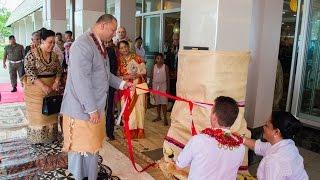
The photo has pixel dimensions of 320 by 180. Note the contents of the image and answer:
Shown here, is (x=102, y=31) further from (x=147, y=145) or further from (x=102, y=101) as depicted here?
(x=147, y=145)

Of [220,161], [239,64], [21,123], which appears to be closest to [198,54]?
[239,64]

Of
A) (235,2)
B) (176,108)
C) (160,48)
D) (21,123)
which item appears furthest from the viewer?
(160,48)

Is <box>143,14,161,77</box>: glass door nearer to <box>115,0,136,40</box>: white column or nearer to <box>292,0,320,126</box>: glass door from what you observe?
<box>115,0,136,40</box>: white column

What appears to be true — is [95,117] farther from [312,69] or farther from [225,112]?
[312,69]

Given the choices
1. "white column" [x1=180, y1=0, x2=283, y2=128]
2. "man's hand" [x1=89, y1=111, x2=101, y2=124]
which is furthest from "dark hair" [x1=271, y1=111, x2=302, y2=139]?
"man's hand" [x1=89, y1=111, x2=101, y2=124]

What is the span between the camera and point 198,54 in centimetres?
254

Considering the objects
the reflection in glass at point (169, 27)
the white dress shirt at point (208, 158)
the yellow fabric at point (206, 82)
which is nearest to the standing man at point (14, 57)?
the reflection in glass at point (169, 27)

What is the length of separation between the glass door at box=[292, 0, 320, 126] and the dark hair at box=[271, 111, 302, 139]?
3302mm

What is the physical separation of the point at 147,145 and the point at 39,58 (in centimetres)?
182

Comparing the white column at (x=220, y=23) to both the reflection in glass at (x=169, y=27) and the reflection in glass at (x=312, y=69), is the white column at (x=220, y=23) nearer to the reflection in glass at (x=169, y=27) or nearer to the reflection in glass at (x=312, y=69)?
the reflection in glass at (x=312, y=69)

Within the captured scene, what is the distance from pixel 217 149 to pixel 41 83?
269 cm

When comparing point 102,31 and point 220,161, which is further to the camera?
point 102,31

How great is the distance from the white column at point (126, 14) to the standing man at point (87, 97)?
4859 millimetres

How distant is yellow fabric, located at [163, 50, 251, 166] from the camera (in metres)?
2.46
